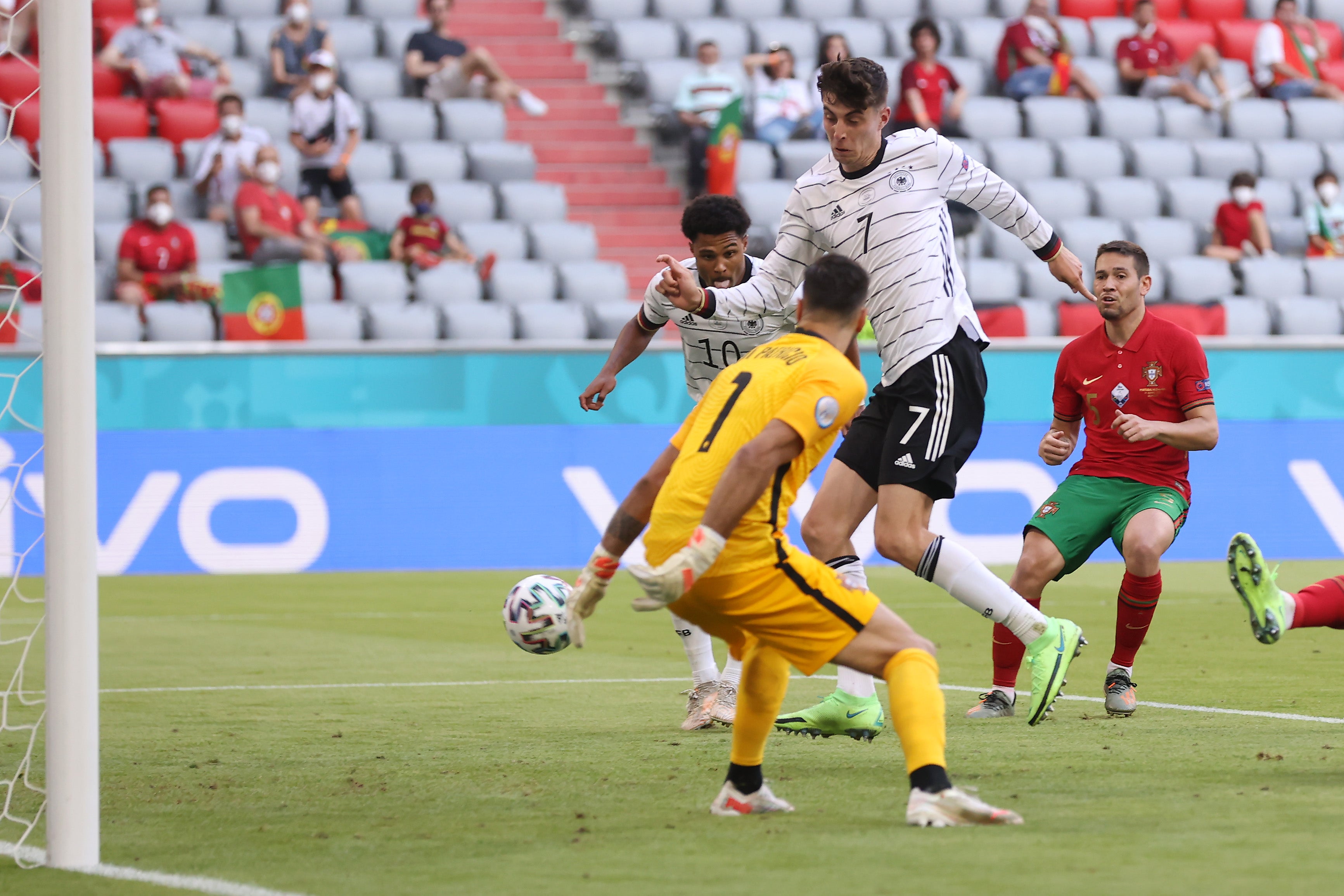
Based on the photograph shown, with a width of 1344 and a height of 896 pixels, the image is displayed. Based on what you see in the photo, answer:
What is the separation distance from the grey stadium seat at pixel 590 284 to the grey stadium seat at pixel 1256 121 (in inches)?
316

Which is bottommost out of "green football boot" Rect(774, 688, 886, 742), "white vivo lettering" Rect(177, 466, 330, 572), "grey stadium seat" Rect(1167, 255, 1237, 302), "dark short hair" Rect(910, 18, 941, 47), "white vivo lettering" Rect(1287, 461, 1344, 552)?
"white vivo lettering" Rect(177, 466, 330, 572)

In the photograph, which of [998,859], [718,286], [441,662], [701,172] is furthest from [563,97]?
[998,859]

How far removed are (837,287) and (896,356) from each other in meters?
1.55

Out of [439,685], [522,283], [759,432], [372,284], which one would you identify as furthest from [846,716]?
[522,283]

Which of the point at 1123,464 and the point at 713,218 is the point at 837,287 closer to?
the point at 713,218

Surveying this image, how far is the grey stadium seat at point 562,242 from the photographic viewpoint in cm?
1661

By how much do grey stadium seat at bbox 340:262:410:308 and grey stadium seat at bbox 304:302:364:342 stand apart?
0.44m

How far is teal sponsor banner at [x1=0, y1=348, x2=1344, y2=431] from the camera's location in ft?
42.3

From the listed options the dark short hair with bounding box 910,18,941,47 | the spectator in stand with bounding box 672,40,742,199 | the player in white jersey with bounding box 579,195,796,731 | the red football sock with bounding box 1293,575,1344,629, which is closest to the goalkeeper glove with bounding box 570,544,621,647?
the player in white jersey with bounding box 579,195,796,731

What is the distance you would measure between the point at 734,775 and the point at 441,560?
28.9 feet

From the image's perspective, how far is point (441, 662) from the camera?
910cm

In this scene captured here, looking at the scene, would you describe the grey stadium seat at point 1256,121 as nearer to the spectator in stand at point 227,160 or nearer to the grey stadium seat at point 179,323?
the spectator in stand at point 227,160

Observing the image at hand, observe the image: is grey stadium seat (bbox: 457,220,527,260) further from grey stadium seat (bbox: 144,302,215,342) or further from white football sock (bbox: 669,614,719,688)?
white football sock (bbox: 669,614,719,688)

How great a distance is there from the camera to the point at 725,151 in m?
16.7
